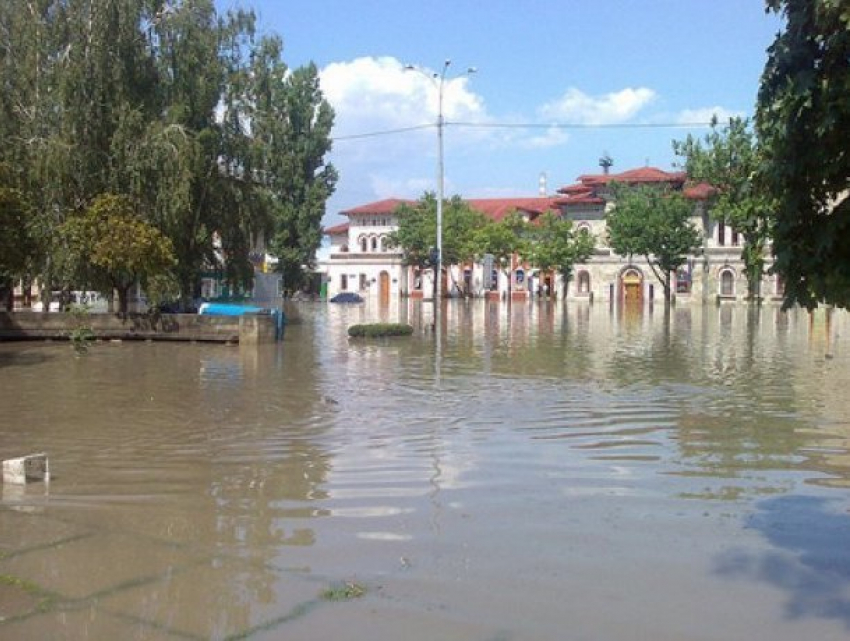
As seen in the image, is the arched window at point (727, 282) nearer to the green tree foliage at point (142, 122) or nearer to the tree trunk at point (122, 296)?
the green tree foliage at point (142, 122)

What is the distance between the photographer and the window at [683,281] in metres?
82.9

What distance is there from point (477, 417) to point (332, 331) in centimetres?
2226

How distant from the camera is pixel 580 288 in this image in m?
88.5

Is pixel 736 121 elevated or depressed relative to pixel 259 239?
elevated

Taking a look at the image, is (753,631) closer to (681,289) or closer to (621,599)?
(621,599)

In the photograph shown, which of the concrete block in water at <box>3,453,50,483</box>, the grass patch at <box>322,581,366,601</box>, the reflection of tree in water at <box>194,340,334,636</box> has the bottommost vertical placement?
the grass patch at <box>322,581,366,601</box>

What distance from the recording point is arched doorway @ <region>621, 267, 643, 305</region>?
85.8m

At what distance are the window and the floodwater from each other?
223ft

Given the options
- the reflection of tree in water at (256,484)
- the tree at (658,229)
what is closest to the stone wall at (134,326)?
the reflection of tree in water at (256,484)

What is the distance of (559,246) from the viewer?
8000 centimetres

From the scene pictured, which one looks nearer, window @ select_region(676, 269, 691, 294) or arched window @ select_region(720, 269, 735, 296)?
arched window @ select_region(720, 269, 735, 296)

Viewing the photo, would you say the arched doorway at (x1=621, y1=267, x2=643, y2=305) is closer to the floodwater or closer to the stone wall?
the stone wall

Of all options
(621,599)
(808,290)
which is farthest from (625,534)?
(808,290)

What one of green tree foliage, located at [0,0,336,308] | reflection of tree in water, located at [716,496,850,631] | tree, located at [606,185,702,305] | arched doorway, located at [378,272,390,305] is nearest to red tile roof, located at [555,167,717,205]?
tree, located at [606,185,702,305]
